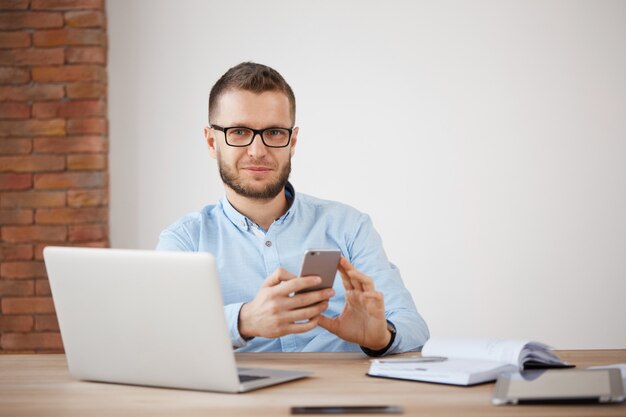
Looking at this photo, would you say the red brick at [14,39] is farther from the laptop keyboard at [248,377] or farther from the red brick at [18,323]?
the laptop keyboard at [248,377]

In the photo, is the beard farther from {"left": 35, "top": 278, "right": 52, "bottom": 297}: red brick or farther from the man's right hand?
{"left": 35, "top": 278, "right": 52, "bottom": 297}: red brick

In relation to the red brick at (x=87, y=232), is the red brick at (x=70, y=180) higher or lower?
higher

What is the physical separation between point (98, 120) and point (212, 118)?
4.97 feet

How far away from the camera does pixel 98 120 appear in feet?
12.2

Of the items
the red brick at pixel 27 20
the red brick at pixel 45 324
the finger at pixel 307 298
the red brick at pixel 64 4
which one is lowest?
the red brick at pixel 45 324

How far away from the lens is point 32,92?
3723 millimetres

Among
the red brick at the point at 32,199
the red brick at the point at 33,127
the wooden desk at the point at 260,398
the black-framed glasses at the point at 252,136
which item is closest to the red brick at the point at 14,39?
the red brick at the point at 33,127

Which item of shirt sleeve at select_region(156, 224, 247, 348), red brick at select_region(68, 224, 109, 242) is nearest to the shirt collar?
shirt sleeve at select_region(156, 224, 247, 348)

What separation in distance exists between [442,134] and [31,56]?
195cm

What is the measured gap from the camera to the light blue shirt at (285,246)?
226 cm

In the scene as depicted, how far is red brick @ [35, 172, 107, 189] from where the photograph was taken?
3715 millimetres

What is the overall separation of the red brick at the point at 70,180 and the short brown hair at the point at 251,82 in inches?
58.9

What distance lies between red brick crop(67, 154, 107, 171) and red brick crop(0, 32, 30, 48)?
0.55m

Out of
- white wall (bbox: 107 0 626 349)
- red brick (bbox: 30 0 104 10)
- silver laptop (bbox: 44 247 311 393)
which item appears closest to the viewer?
silver laptop (bbox: 44 247 311 393)
